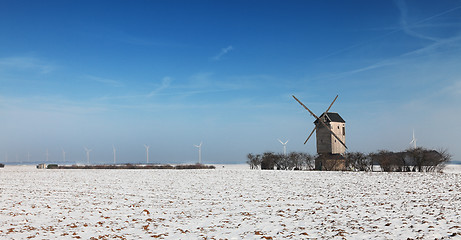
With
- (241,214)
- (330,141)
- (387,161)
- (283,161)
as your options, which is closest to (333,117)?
(330,141)

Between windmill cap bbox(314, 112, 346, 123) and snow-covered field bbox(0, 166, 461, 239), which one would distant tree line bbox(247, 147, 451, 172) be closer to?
windmill cap bbox(314, 112, 346, 123)

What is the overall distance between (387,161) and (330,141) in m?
10.1

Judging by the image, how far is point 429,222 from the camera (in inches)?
419

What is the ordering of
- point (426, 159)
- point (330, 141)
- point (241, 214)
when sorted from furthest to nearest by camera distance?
1. point (330, 141)
2. point (426, 159)
3. point (241, 214)

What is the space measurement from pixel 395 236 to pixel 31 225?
11806 millimetres

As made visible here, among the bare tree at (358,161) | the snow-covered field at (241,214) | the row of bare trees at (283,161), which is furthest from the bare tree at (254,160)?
the snow-covered field at (241,214)

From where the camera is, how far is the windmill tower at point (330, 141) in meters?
41.6

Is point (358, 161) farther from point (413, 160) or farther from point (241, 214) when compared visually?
point (241, 214)

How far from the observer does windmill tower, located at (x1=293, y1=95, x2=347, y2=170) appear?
4156cm

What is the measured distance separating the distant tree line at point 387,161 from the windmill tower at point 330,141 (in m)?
1.29

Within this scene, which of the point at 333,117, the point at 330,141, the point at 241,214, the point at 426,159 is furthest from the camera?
the point at 333,117

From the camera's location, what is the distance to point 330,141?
147 feet

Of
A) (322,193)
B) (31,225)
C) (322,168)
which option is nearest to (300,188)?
(322,193)

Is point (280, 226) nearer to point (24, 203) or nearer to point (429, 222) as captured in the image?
point (429, 222)
